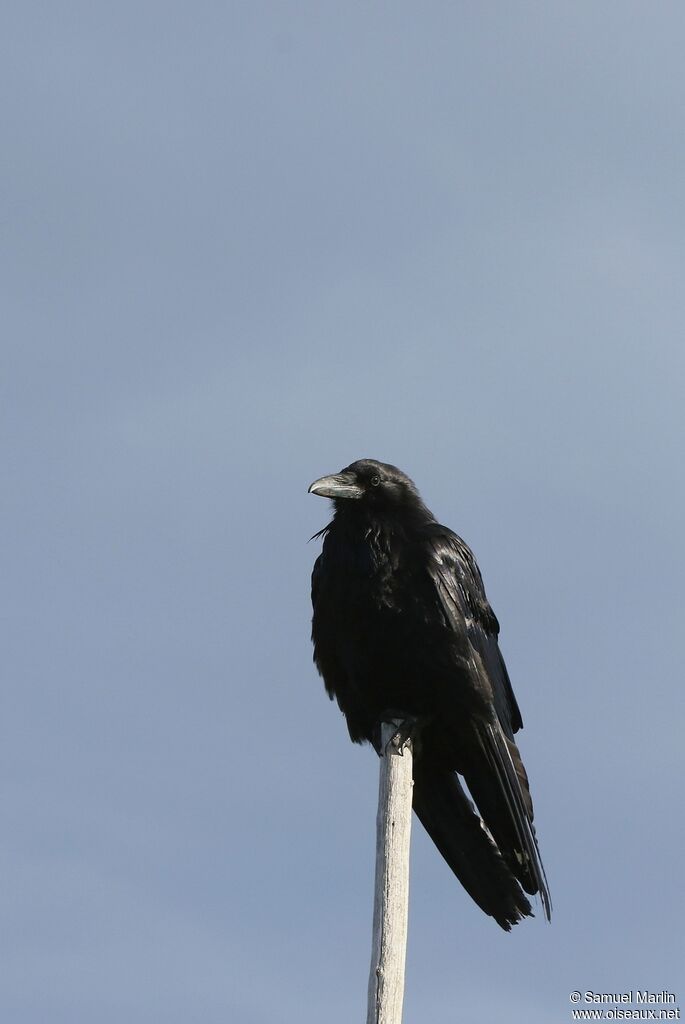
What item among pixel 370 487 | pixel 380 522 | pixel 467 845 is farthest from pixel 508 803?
pixel 370 487

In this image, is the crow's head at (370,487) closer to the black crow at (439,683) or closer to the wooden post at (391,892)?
the black crow at (439,683)

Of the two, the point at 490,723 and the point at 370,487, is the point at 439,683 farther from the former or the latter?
the point at 370,487

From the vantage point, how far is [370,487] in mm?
9070

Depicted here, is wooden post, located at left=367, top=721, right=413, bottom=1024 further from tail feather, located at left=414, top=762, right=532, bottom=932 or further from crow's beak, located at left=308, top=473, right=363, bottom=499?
crow's beak, located at left=308, top=473, right=363, bottom=499

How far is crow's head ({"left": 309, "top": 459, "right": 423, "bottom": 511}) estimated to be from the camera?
8.91m

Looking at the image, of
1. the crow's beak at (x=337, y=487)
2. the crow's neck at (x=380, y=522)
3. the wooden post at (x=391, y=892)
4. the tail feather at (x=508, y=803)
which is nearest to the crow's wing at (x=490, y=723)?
the tail feather at (x=508, y=803)

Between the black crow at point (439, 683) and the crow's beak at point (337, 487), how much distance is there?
0.05 metres

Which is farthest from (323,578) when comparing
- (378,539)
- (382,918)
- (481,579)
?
(382,918)

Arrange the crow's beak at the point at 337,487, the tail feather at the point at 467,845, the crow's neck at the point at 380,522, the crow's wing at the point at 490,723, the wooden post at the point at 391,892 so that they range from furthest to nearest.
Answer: the crow's beak at the point at 337,487 < the crow's neck at the point at 380,522 < the crow's wing at the point at 490,723 < the tail feather at the point at 467,845 < the wooden post at the point at 391,892

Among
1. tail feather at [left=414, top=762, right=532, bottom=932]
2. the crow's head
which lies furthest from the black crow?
the crow's head

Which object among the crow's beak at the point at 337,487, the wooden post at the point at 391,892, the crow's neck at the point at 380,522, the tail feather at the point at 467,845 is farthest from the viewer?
the crow's beak at the point at 337,487

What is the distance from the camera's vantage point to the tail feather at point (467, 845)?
7.81 meters

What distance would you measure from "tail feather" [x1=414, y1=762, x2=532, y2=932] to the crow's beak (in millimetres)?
1732

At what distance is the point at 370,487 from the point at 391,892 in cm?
343
